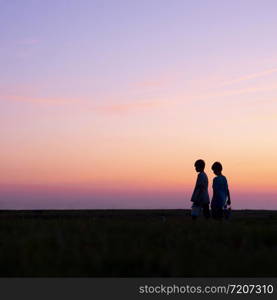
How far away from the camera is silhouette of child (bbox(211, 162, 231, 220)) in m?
15.5

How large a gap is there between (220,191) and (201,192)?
0.51 metres

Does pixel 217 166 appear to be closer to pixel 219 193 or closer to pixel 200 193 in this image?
pixel 219 193

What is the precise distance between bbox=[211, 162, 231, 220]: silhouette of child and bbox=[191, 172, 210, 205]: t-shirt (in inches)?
8.6

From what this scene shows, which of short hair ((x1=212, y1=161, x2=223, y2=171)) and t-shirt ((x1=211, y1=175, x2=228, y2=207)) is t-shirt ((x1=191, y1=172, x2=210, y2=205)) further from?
short hair ((x1=212, y1=161, x2=223, y2=171))

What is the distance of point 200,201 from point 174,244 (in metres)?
6.89

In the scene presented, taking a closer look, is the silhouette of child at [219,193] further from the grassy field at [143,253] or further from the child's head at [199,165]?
the grassy field at [143,253]

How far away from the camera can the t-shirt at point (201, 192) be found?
1569 cm

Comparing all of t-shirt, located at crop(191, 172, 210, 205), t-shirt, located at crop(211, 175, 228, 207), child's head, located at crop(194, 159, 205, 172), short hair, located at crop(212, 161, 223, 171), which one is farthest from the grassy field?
child's head, located at crop(194, 159, 205, 172)

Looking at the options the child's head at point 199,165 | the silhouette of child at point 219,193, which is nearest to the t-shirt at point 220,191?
the silhouette of child at point 219,193

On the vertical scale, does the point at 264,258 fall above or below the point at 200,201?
below

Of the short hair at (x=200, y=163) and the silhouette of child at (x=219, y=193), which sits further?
the short hair at (x=200, y=163)
